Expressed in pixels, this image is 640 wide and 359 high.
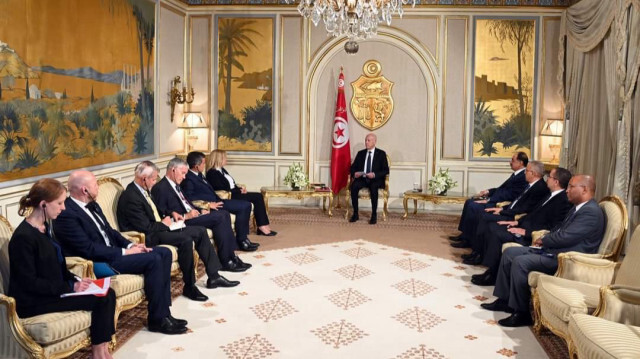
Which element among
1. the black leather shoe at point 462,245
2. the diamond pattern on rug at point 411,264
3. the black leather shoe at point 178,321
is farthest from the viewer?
the black leather shoe at point 462,245

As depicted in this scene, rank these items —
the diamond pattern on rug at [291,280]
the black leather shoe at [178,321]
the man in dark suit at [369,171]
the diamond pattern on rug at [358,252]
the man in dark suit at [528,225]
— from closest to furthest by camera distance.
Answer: the black leather shoe at [178,321] < the man in dark suit at [528,225] < the diamond pattern on rug at [291,280] < the diamond pattern on rug at [358,252] < the man in dark suit at [369,171]

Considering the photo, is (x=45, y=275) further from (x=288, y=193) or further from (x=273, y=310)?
(x=288, y=193)

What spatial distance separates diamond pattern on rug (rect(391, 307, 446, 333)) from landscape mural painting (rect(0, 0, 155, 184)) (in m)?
3.96

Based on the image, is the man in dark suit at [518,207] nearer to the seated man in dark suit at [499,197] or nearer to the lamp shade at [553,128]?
the seated man in dark suit at [499,197]

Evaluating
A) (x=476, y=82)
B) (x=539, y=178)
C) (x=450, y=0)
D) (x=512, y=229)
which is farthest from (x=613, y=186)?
Answer: (x=450, y=0)

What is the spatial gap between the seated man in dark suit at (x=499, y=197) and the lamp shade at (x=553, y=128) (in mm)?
2434

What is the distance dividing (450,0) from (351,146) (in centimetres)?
309

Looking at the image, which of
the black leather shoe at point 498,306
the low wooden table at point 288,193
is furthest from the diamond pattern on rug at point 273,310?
the low wooden table at point 288,193

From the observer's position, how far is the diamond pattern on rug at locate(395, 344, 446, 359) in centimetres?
512

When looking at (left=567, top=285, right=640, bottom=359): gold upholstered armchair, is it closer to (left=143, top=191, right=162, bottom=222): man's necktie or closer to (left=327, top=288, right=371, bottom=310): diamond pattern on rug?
(left=327, top=288, right=371, bottom=310): diamond pattern on rug

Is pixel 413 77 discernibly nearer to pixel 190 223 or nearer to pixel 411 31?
pixel 411 31

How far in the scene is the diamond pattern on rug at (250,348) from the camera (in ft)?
16.8

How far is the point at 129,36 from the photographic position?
30.4 ft

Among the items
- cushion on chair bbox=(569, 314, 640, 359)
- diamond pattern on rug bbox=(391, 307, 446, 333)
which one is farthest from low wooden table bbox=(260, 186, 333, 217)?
cushion on chair bbox=(569, 314, 640, 359)
